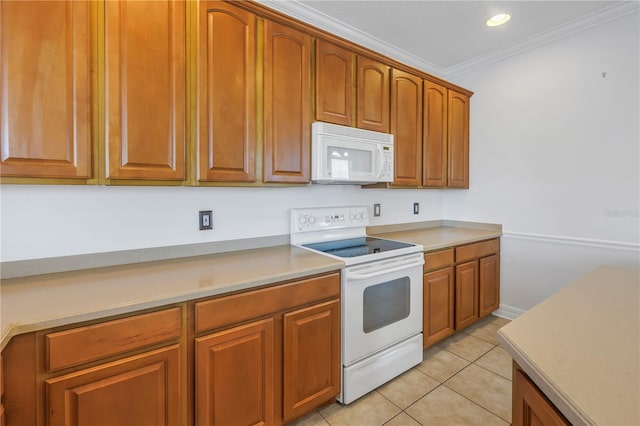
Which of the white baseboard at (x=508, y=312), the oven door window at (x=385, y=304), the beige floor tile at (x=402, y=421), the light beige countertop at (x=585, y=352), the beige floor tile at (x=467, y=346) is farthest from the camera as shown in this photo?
the white baseboard at (x=508, y=312)

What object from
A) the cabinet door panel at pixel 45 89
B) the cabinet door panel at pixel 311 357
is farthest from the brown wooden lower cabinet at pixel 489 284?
the cabinet door panel at pixel 45 89

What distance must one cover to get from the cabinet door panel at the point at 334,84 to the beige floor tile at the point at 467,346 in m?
1.97

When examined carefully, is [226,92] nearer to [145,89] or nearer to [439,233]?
[145,89]

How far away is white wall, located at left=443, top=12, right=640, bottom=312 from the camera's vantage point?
2254 mm

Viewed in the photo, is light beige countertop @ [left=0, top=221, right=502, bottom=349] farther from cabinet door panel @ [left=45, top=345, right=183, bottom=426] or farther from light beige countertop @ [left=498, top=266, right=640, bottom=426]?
light beige countertop @ [left=498, top=266, right=640, bottom=426]

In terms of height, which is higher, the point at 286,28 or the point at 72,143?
the point at 286,28

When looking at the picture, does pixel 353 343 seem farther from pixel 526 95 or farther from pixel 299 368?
pixel 526 95

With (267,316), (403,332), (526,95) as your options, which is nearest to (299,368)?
(267,316)

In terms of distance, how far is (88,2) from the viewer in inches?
50.1

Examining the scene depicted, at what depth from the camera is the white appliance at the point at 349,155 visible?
76.8 inches

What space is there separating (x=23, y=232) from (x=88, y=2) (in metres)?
1.06

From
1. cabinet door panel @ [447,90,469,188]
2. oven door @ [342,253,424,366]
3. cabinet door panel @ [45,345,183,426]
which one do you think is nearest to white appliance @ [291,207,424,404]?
oven door @ [342,253,424,366]

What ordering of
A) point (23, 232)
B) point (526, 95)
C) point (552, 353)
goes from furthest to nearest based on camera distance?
point (526, 95)
point (23, 232)
point (552, 353)

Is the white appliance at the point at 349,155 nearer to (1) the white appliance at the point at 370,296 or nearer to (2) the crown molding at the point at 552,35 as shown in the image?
(1) the white appliance at the point at 370,296
